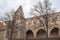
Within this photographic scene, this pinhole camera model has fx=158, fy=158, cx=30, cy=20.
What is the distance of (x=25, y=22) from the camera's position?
57.8 metres

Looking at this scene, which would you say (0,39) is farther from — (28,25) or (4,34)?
(28,25)

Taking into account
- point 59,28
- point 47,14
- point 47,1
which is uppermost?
point 47,1

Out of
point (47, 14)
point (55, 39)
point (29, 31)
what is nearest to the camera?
point (47, 14)

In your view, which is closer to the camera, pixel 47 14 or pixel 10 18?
pixel 47 14

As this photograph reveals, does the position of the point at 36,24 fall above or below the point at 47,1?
below

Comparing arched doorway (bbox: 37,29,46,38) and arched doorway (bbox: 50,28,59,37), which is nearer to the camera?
arched doorway (bbox: 50,28,59,37)

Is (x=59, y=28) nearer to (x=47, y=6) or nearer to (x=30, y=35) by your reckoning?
(x=30, y=35)

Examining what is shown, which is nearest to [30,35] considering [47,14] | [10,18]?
[10,18]

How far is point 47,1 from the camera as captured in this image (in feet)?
113

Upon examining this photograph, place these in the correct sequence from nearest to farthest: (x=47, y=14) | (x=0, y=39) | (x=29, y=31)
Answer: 1. (x=47, y=14)
2. (x=0, y=39)
3. (x=29, y=31)

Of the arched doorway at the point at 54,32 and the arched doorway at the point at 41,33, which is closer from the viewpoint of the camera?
the arched doorway at the point at 54,32

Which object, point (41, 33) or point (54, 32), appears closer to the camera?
point (54, 32)

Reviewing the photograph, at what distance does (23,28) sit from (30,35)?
3515mm

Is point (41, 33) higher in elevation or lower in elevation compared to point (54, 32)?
lower
